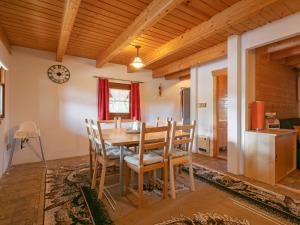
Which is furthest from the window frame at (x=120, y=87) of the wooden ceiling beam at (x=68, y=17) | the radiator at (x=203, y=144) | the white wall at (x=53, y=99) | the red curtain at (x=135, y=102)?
the radiator at (x=203, y=144)

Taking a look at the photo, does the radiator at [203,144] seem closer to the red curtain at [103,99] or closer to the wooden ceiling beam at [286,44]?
the wooden ceiling beam at [286,44]

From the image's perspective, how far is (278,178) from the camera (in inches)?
104

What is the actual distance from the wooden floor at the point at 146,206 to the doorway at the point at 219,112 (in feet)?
5.98

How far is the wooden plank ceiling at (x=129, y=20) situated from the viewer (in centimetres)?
212


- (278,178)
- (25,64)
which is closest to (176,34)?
(278,178)

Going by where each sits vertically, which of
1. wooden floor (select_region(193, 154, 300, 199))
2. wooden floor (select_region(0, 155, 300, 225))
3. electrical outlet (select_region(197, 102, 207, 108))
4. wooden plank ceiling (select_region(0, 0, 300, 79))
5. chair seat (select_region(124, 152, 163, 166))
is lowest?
wooden floor (select_region(0, 155, 300, 225))

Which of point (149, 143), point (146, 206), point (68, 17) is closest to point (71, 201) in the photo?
point (146, 206)

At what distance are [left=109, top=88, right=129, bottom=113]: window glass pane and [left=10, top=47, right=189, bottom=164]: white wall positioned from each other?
0.42 meters

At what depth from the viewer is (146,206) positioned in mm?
1998

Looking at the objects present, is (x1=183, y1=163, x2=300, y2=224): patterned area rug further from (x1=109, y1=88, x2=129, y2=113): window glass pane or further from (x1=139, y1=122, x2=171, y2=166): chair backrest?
(x1=109, y1=88, x2=129, y2=113): window glass pane

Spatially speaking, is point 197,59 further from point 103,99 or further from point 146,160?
point 146,160

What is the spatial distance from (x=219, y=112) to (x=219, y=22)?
108 inches

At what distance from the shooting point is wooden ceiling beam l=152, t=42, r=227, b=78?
3.37 meters

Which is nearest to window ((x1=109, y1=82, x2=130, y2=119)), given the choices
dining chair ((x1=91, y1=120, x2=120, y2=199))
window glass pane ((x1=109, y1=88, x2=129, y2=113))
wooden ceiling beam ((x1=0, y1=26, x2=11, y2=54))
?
window glass pane ((x1=109, y1=88, x2=129, y2=113))
